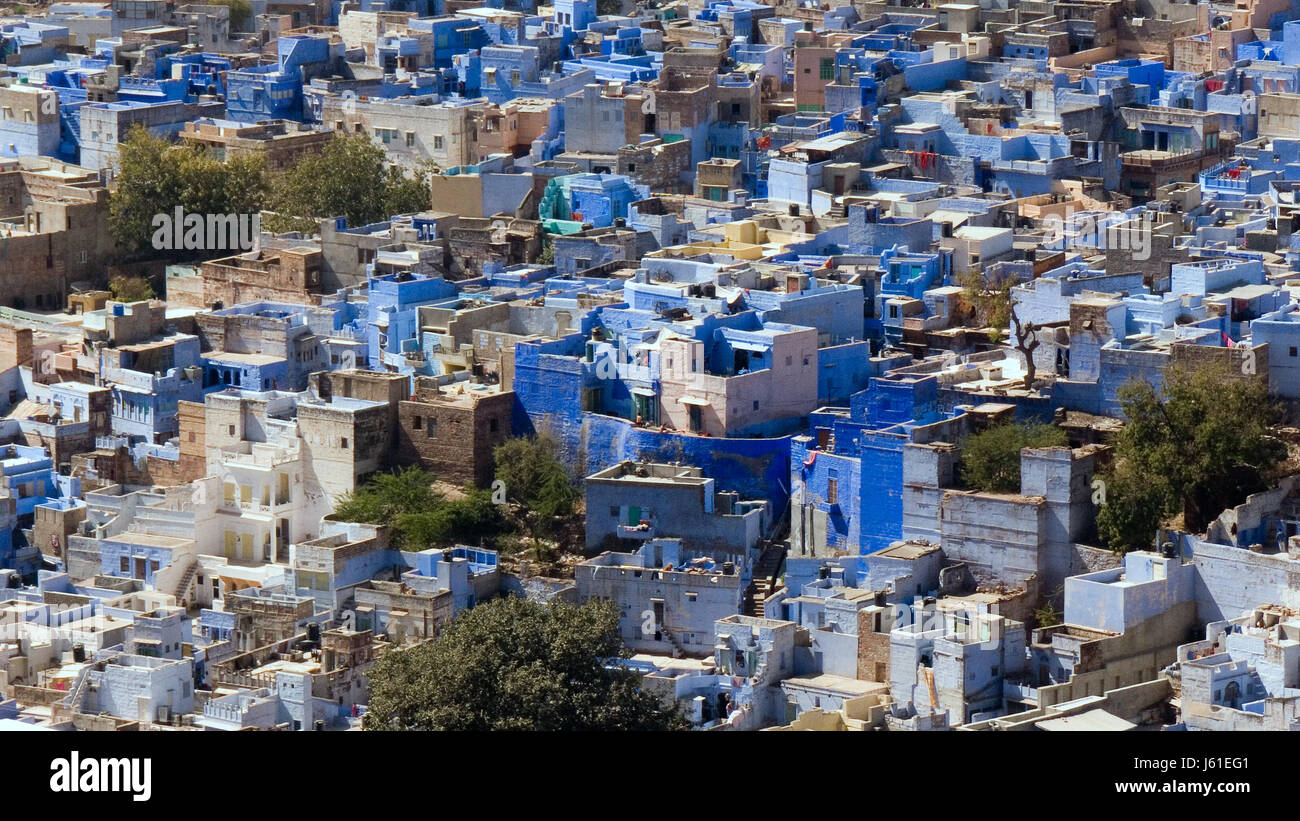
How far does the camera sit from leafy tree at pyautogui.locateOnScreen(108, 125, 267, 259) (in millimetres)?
46688

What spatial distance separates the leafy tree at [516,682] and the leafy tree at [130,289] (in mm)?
17548

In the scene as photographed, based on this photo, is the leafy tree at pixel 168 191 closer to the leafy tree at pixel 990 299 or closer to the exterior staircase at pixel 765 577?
the leafy tree at pixel 990 299

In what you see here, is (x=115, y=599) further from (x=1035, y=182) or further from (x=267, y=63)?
(x=267, y=63)

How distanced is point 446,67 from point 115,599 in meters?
25.4

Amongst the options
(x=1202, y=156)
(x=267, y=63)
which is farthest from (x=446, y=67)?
(x=1202, y=156)

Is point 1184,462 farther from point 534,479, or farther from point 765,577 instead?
point 534,479

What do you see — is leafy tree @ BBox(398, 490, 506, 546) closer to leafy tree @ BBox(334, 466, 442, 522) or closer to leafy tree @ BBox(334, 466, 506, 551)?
leafy tree @ BBox(334, 466, 506, 551)

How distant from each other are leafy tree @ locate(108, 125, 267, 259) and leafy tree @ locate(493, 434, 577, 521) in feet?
48.3

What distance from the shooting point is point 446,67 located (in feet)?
183

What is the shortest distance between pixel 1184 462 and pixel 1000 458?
81.2 inches

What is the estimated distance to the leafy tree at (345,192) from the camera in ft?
148

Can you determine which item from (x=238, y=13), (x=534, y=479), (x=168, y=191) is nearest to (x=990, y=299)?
(x=534, y=479)

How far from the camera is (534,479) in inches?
1299

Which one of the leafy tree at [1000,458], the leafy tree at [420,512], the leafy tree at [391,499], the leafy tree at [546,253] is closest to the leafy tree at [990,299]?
the leafy tree at [1000,458]
